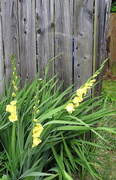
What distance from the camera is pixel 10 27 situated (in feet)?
7.97

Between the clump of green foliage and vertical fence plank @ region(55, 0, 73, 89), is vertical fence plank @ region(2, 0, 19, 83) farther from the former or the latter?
the clump of green foliage

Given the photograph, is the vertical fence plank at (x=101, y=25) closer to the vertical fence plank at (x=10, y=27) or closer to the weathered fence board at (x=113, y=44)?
the vertical fence plank at (x=10, y=27)

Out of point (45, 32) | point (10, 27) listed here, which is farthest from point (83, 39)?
point (10, 27)

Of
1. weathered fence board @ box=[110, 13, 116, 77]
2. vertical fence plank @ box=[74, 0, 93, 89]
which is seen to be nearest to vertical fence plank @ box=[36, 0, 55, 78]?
vertical fence plank @ box=[74, 0, 93, 89]

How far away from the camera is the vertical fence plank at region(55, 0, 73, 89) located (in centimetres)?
224

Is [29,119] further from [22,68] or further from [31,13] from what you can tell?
[31,13]

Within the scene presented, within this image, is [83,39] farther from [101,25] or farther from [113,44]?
[113,44]

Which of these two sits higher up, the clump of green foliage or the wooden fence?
the wooden fence

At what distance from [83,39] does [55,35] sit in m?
0.27

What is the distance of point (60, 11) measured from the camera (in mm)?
2256

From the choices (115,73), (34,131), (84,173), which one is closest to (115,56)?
(115,73)

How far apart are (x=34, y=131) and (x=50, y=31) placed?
1.35 meters

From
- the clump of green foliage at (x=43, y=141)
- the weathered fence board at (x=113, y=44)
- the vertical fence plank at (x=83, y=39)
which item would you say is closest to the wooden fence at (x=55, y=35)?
the vertical fence plank at (x=83, y=39)

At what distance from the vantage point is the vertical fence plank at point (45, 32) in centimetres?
228
